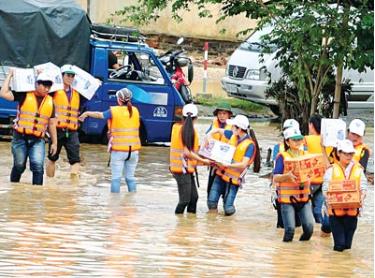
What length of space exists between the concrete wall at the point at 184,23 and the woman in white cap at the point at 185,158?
65.3ft

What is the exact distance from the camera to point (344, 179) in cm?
1245

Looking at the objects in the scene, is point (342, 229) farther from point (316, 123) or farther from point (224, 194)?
point (224, 194)

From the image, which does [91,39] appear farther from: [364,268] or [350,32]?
[364,268]

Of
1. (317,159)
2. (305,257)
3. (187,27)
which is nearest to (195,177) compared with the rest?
(317,159)

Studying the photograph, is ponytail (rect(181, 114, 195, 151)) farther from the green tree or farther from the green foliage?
the green foliage

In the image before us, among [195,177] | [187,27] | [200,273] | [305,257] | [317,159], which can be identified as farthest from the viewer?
[187,27]

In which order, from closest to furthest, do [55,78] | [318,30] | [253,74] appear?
[55,78] < [318,30] < [253,74]

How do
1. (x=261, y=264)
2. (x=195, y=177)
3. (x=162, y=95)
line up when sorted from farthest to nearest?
(x=162, y=95)
(x=195, y=177)
(x=261, y=264)

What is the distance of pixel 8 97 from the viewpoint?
1593 cm

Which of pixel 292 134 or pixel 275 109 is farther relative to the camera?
pixel 275 109

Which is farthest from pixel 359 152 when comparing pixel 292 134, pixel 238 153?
pixel 238 153

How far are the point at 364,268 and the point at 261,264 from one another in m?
1.07

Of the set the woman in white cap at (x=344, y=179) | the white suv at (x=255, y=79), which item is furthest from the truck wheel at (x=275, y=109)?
the woman in white cap at (x=344, y=179)

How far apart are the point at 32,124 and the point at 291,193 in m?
4.18
